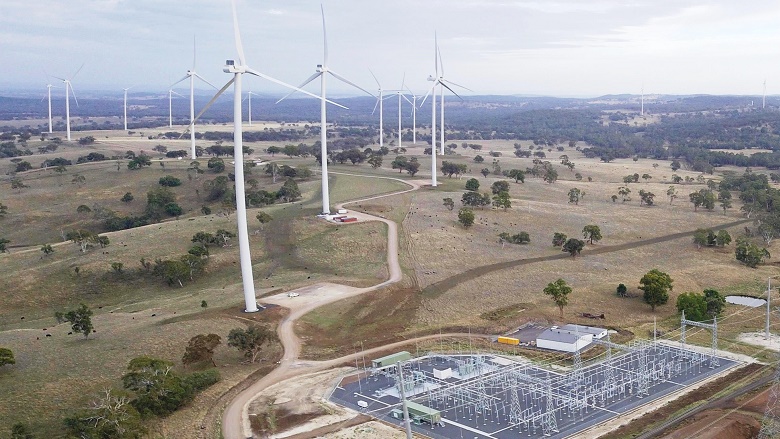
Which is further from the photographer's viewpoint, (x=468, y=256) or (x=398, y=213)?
(x=398, y=213)

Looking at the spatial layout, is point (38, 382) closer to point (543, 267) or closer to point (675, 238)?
point (543, 267)

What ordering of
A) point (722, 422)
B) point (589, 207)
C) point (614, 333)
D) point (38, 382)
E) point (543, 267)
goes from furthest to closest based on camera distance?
point (589, 207)
point (543, 267)
point (614, 333)
point (38, 382)
point (722, 422)

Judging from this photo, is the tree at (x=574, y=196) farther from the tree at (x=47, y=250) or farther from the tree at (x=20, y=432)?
the tree at (x=20, y=432)

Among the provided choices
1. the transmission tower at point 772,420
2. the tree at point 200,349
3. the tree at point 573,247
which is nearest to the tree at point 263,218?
the tree at point 573,247

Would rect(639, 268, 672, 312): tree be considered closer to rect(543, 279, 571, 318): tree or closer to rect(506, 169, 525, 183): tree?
rect(543, 279, 571, 318): tree

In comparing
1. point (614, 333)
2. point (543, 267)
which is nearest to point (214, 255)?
point (543, 267)

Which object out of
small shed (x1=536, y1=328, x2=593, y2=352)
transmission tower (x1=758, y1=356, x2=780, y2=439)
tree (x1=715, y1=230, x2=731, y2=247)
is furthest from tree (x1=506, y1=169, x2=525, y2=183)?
transmission tower (x1=758, y1=356, x2=780, y2=439)

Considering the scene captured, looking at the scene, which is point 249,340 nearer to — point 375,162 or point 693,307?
point 693,307
